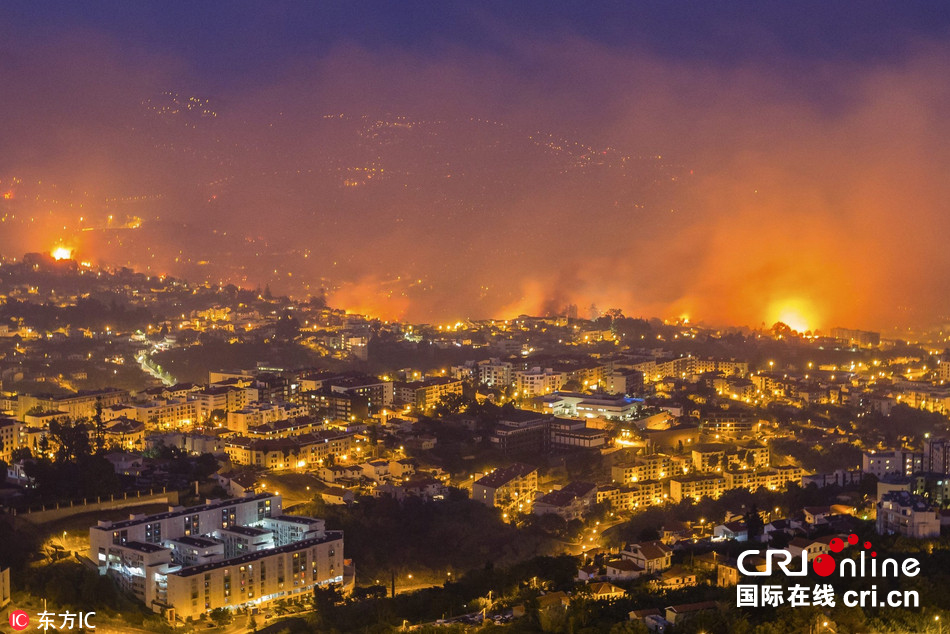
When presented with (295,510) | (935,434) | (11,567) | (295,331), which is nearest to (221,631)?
(11,567)

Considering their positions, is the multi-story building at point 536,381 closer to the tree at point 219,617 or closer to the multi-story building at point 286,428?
the multi-story building at point 286,428

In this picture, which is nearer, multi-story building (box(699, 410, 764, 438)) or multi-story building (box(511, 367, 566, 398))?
multi-story building (box(699, 410, 764, 438))

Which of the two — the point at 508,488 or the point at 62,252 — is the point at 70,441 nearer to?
the point at 508,488

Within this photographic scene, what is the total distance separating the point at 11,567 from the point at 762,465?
7.59 m

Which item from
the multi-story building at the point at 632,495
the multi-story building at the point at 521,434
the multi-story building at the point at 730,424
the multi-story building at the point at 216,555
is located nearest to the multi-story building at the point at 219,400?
the multi-story building at the point at 521,434

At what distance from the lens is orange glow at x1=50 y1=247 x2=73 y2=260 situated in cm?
2766

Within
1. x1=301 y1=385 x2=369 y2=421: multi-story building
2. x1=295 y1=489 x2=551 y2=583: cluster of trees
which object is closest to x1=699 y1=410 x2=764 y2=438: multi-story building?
x1=301 y1=385 x2=369 y2=421: multi-story building

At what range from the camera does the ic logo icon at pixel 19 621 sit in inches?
324

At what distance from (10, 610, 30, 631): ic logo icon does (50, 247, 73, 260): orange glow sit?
20.0 m

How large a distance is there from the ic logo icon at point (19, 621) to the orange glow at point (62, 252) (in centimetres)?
2003

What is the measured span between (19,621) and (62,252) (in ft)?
67.3

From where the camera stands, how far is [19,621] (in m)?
8.28

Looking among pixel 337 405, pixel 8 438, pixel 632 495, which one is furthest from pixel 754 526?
pixel 8 438

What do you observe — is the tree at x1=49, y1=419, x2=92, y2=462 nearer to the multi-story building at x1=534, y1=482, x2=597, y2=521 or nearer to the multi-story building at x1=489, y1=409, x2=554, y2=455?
the multi-story building at x1=534, y1=482, x2=597, y2=521
